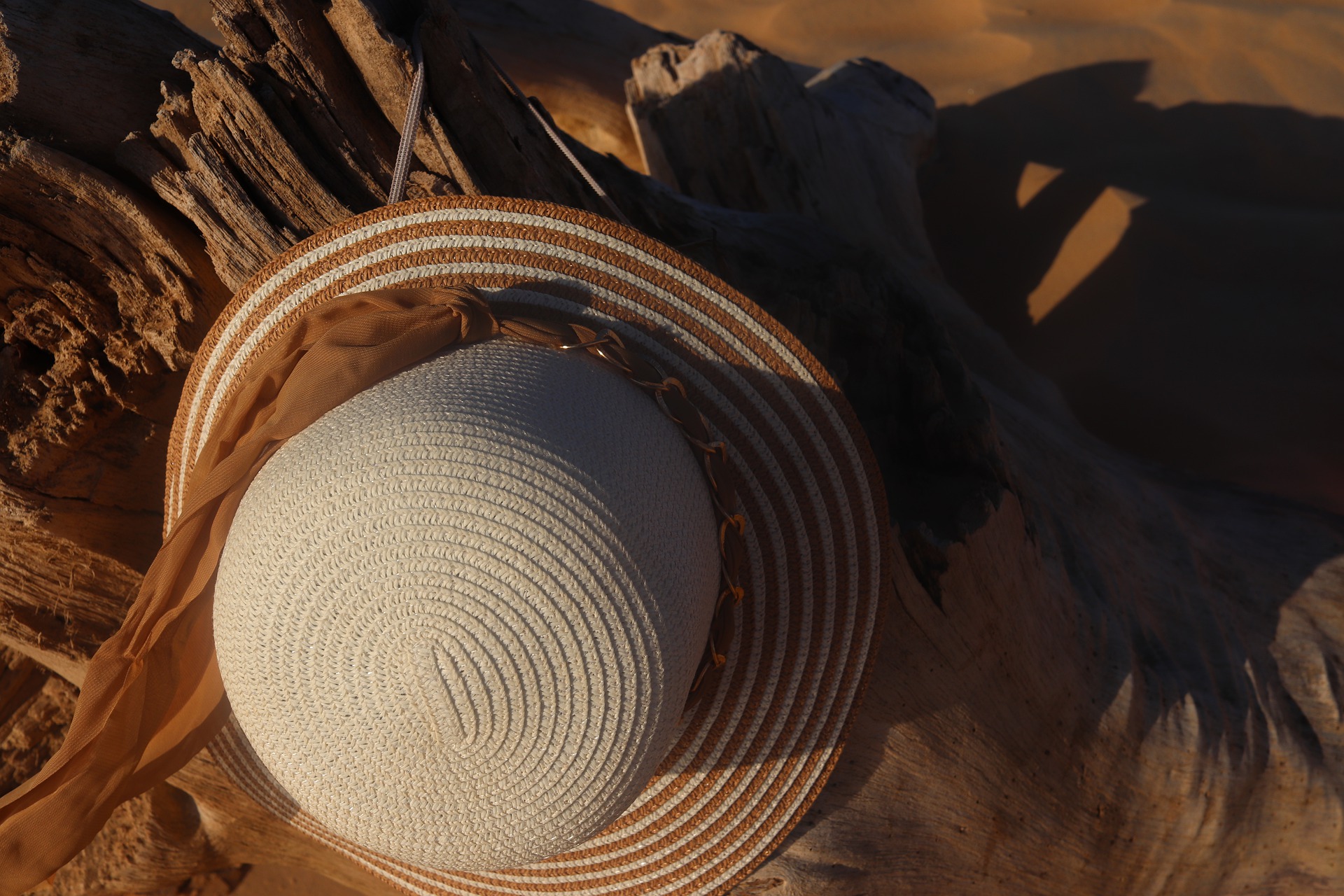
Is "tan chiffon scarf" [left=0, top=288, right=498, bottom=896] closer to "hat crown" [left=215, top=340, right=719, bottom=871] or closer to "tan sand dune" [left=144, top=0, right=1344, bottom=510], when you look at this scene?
"hat crown" [left=215, top=340, right=719, bottom=871]

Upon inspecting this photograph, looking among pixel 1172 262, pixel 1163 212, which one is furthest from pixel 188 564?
pixel 1163 212

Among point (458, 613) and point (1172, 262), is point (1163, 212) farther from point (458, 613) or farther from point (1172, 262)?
point (458, 613)

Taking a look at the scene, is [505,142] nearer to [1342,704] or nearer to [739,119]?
[739,119]

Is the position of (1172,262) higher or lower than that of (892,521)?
higher

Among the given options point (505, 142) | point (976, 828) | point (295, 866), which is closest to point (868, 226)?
point (505, 142)

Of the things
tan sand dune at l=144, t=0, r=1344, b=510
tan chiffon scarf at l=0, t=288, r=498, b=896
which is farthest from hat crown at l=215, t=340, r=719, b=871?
tan sand dune at l=144, t=0, r=1344, b=510
